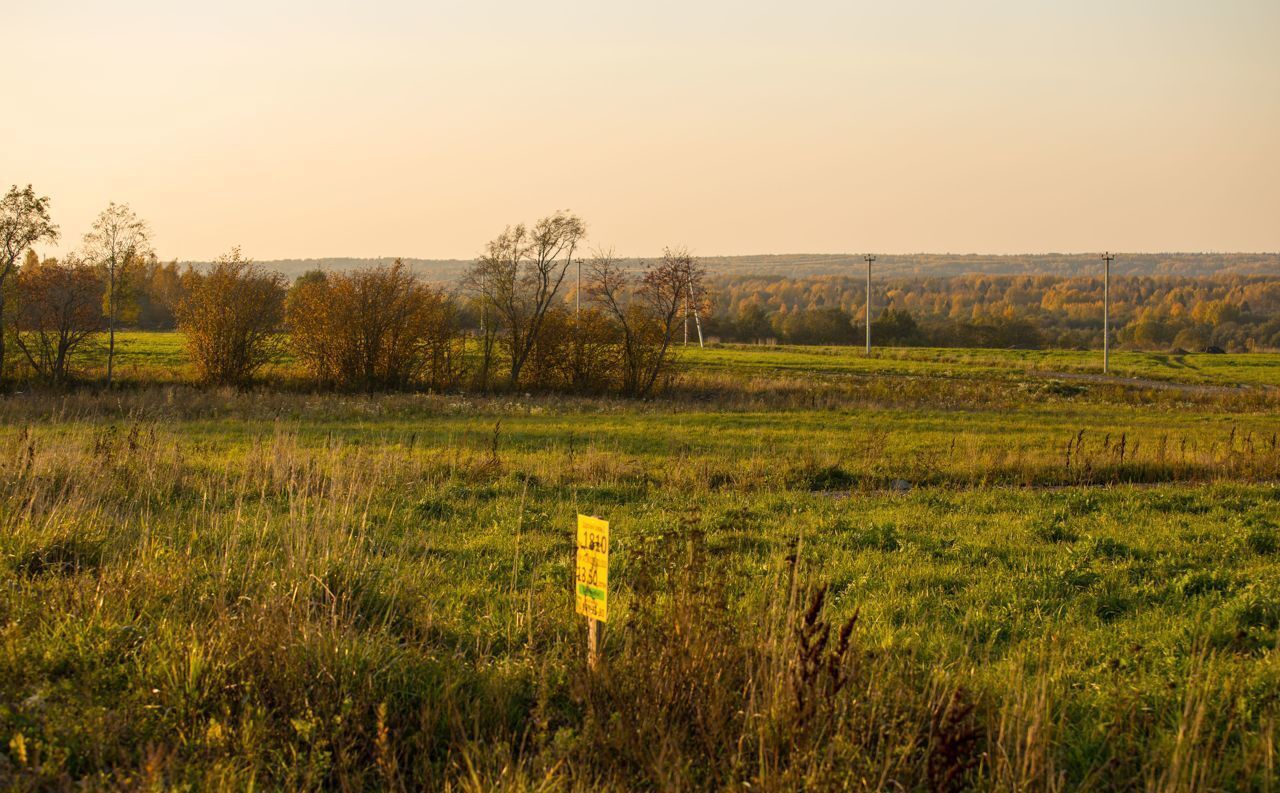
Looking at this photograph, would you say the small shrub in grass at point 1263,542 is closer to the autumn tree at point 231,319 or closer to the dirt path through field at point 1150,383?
the autumn tree at point 231,319

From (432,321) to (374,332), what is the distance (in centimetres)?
235

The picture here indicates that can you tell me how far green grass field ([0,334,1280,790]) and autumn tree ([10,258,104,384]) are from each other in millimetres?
23185

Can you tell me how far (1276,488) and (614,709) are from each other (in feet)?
46.3

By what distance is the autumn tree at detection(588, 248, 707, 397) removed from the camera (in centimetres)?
4028

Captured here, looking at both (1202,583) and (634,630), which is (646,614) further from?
(1202,583)

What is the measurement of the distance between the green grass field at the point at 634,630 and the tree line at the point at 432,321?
77.9 ft

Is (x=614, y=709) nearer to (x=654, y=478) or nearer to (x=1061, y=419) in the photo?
(x=654, y=478)

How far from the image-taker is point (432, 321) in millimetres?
40688

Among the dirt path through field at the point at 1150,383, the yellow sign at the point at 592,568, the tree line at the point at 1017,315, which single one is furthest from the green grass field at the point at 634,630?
the dirt path through field at the point at 1150,383

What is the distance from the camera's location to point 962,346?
9269cm

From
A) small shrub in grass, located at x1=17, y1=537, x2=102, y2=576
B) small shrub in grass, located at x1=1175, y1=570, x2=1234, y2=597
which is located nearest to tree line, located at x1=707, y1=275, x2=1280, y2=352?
small shrub in grass, located at x1=1175, y1=570, x2=1234, y2=597

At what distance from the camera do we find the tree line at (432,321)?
39.2 m

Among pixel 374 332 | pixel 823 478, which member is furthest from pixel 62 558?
pixel 374 332

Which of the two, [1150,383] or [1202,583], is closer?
[1202,583]
